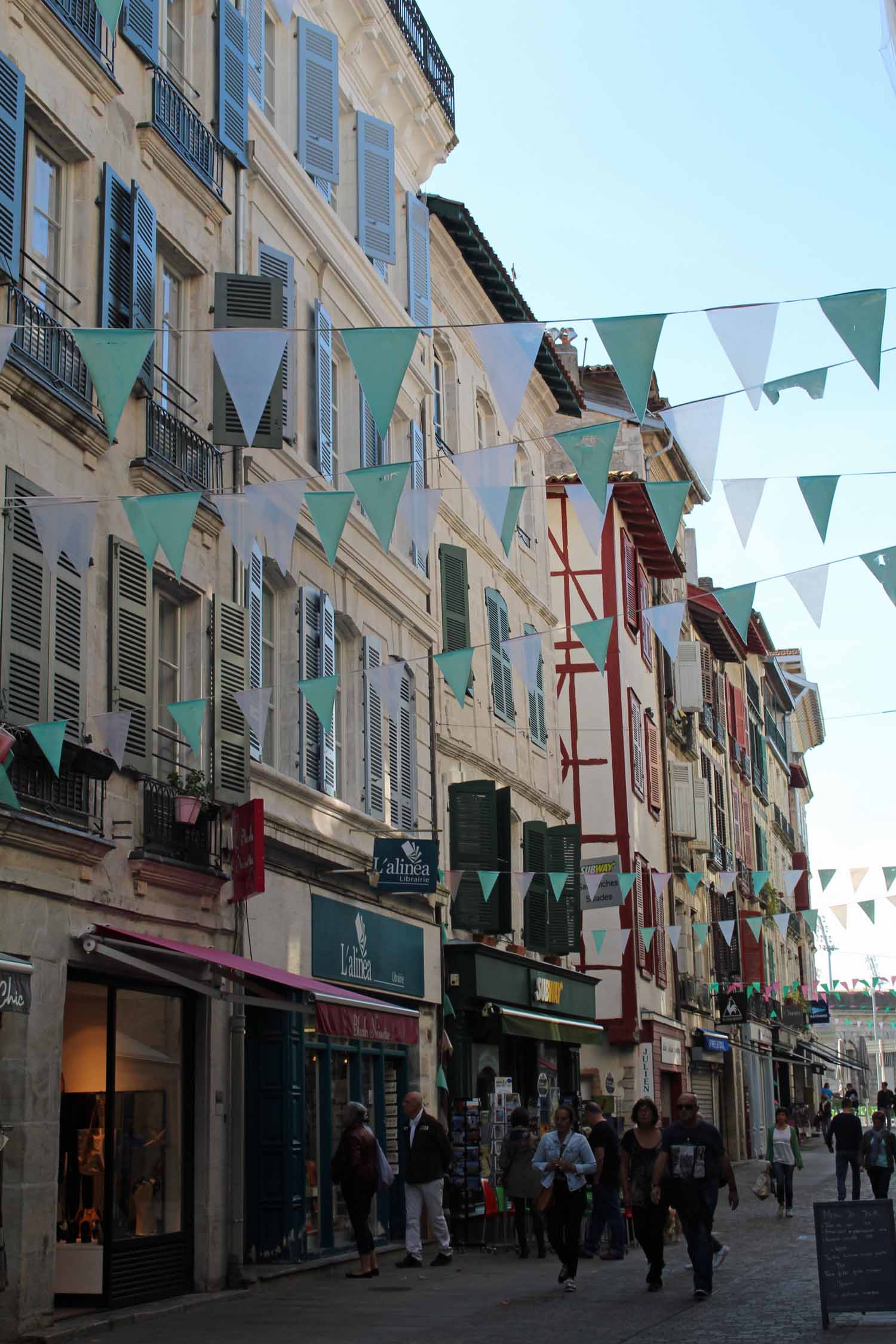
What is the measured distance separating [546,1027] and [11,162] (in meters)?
15.4

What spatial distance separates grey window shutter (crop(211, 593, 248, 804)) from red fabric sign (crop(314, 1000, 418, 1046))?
203cm

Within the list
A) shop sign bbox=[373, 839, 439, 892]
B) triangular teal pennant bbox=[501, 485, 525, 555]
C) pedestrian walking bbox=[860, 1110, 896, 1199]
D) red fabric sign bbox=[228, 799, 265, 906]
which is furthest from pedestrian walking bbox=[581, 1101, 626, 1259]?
triangular teal pennant bbox=[501, 485, 525, 555]

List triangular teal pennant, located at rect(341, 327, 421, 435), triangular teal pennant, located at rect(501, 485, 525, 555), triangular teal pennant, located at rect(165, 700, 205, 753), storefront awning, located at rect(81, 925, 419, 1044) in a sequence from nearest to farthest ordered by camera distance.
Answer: triangular teal pennant, located at rect(341, 327, 421, 435), storefront awning, located at rect(81, 925, 419, 1044), triangular teal pennant, located at rect(501, 485, 525, 555), triangular teal pennant, located at rect(165, 700, 205, 753)

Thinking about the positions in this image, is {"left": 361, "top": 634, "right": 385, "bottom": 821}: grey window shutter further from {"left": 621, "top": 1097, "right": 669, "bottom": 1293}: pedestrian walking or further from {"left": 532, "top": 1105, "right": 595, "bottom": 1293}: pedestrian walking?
{"left": 532, "top": 1105, "right": 595, "bottom": 1293}: pedestrian walking

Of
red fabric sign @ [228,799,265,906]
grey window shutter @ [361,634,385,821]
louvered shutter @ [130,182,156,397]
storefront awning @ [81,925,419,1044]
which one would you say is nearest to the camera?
storefront awning @ [81,925,419,1044]

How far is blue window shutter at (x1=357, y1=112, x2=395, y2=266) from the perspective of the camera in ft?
67.7

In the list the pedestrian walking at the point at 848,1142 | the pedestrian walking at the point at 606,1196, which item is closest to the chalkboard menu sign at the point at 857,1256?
the pedestrian walking at the point at 606,1196

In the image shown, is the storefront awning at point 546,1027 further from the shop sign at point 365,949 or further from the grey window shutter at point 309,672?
the grey window shutter at point 309,672

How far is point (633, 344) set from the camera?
32.7 feet

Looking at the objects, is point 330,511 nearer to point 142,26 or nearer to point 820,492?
point 820,492

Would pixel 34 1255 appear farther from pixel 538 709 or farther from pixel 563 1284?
pixel 538 709

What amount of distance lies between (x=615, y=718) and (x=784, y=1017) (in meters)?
29.1

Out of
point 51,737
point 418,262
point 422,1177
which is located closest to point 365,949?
point 422,1177

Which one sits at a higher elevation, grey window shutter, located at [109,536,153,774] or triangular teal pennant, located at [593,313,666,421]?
triangular teal pennant, located at [593,313,666,421]
